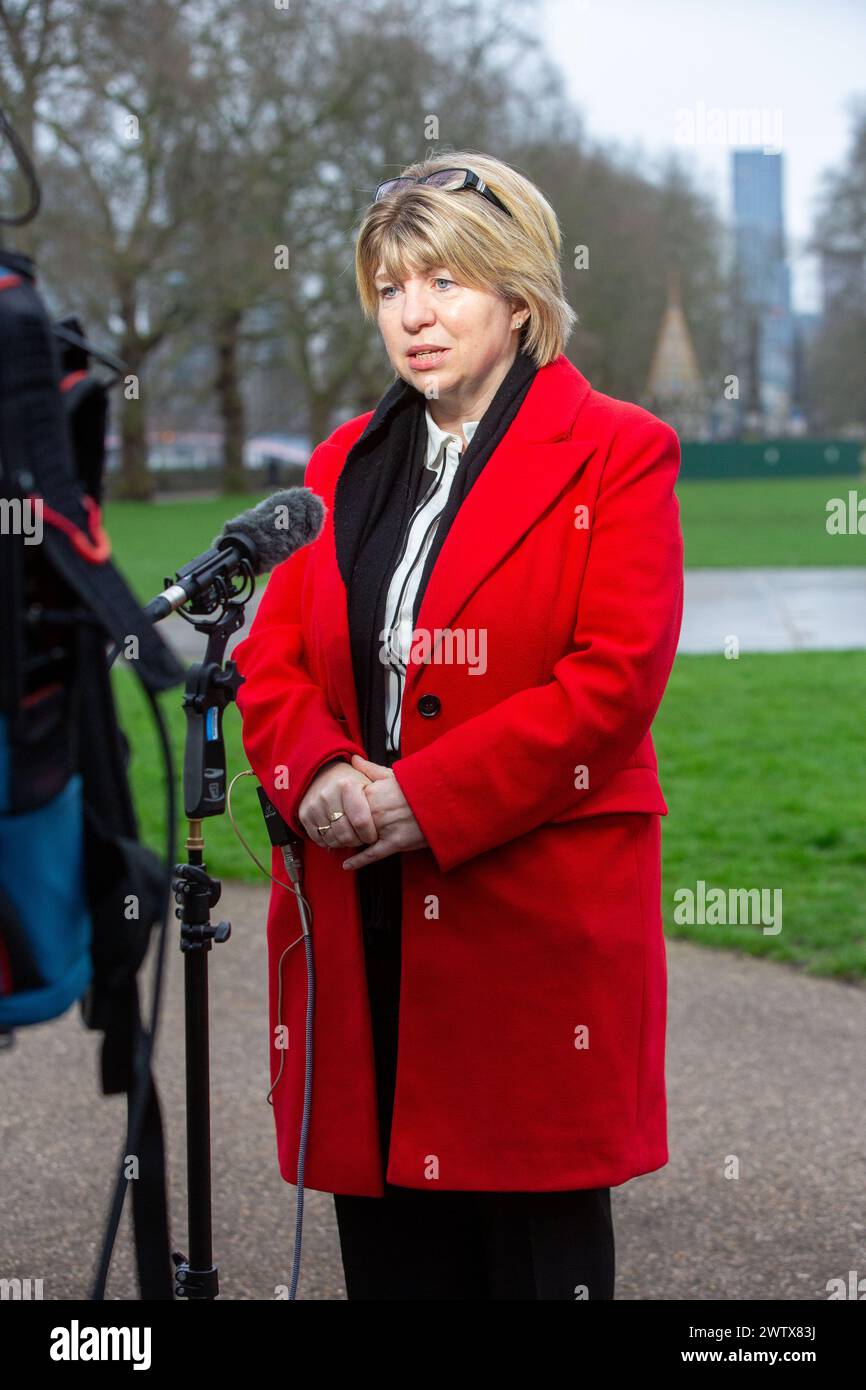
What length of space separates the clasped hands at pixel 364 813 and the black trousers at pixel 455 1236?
16 centimetres

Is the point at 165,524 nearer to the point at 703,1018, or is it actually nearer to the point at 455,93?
the point at 455,93

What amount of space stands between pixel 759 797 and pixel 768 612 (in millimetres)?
7087

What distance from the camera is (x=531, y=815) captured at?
8.67 ft

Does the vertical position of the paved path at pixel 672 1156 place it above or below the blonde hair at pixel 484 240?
below

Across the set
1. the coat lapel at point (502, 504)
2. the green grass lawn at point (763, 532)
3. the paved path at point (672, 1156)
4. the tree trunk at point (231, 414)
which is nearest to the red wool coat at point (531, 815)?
the coat lapel at point (502, 504)

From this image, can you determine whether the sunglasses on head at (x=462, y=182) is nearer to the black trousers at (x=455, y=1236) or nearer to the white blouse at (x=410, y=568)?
the white blouse at (x=410, y=568)

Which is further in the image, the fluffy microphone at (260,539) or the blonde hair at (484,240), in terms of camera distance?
the blonde hair at (484,240)

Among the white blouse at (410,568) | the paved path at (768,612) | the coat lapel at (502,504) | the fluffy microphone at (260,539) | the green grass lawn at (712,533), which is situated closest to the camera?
the fluffy microphone at (260,539)

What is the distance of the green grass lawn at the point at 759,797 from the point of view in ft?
21.0

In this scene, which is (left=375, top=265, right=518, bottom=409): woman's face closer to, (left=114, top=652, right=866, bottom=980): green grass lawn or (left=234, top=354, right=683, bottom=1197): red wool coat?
(left=234, top=354, right=683, bottom=1197): red wool coat

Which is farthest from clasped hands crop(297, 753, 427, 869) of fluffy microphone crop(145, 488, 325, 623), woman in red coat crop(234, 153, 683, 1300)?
fluffy microphone crop(145, 488, 325, 623)

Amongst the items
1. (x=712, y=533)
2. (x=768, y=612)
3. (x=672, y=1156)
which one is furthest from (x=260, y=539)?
(x=712, y=533)
